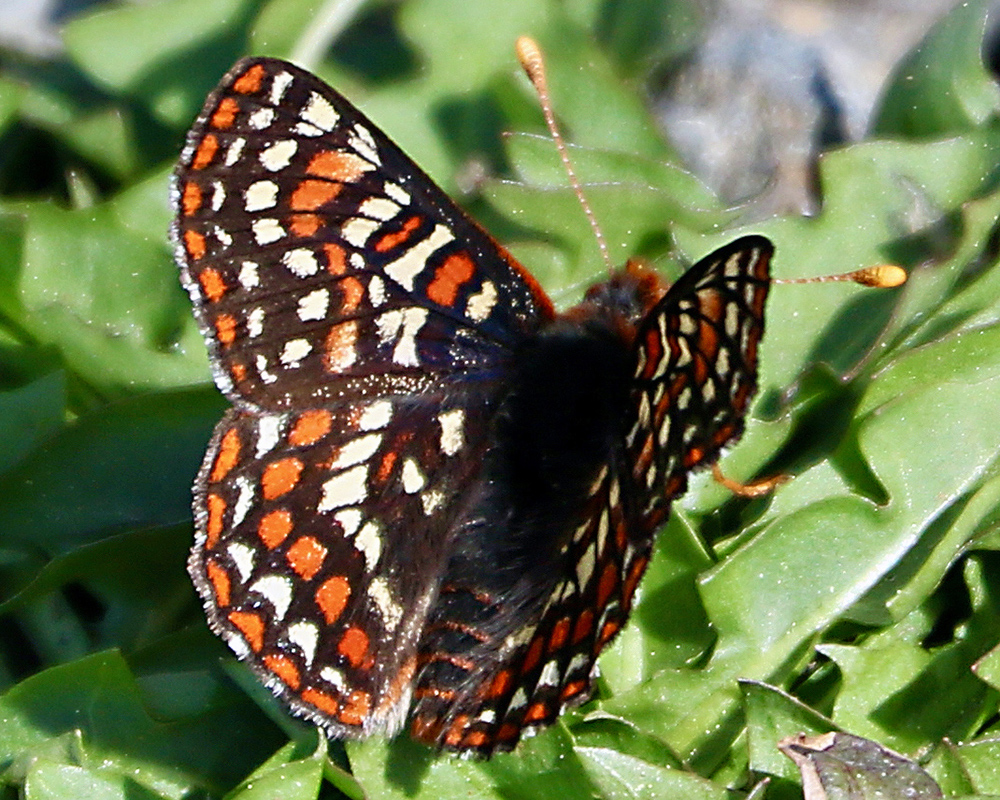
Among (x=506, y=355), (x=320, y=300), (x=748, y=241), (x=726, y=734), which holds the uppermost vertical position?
(x=748, y=241)

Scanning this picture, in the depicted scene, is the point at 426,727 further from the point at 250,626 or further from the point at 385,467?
the point at 385,467

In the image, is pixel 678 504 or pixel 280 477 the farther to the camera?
pixel 678 504

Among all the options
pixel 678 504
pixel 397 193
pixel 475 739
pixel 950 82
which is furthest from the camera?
pixel 950 82

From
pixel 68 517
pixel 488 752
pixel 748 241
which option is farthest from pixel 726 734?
pixel 68 517

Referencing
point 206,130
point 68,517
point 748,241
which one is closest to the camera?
point 748,241

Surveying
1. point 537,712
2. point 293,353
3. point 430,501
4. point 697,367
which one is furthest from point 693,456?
point 293,353

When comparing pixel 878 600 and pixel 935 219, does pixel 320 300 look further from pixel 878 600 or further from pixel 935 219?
pixel 935 219

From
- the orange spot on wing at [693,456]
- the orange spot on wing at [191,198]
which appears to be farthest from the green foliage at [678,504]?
the orange spot on wing at [191,198]
